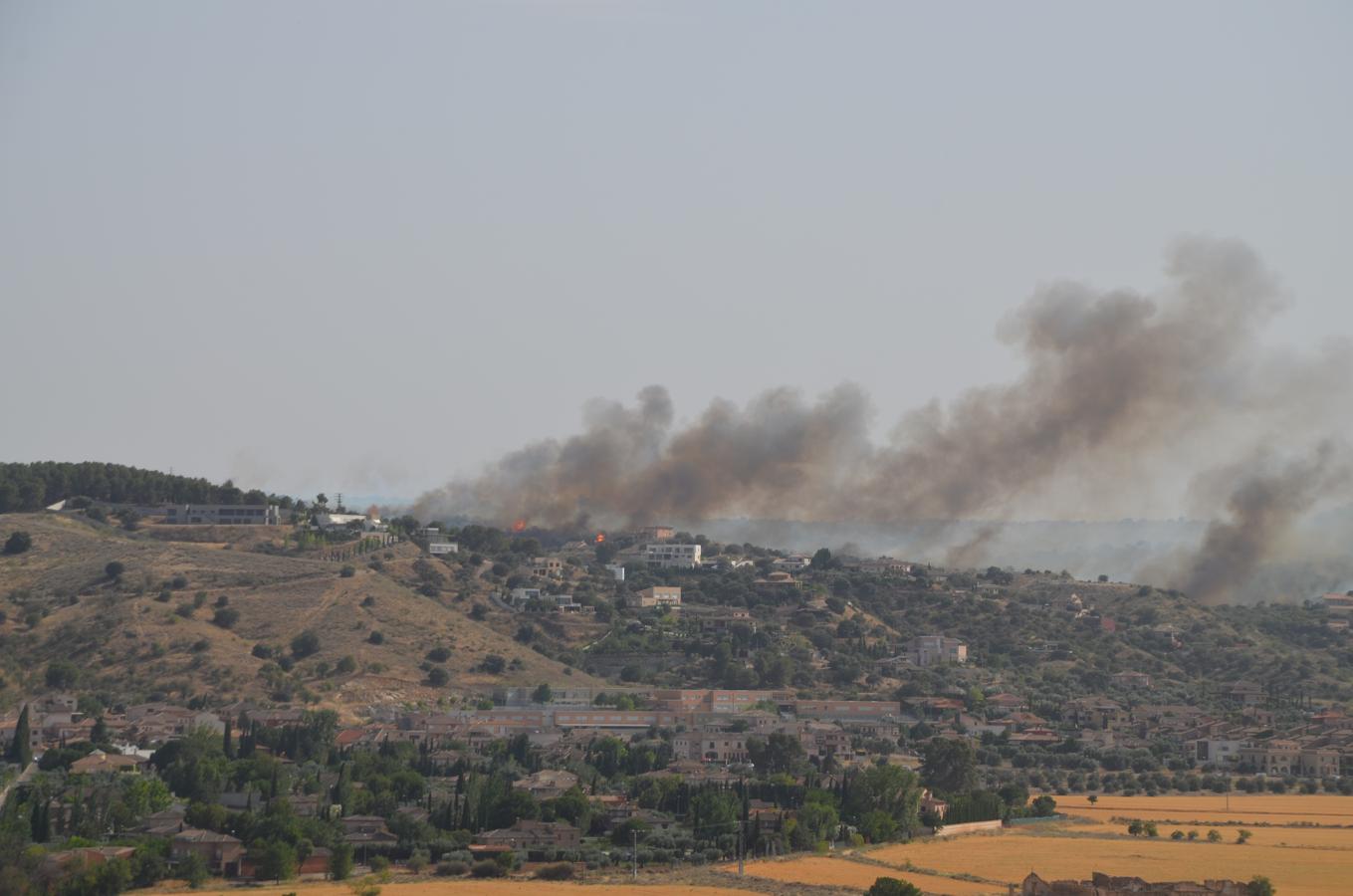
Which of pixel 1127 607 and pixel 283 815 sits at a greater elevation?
pixel 1127 607

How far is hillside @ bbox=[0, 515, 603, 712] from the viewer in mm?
118000

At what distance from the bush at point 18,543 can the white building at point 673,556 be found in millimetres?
55829

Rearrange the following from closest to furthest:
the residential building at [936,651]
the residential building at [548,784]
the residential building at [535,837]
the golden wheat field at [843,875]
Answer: the golden wheat field at [843,875]
the residential building at [535,837]
the residential building at [548,784]
the residential building at [936,651]

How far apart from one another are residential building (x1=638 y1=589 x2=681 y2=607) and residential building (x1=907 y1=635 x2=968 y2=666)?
777 inches

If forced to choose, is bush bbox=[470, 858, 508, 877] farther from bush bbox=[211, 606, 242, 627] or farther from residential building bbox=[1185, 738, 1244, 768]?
residential building bbox=[1185, 738, 1244, 768]

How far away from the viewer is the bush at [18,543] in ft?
444

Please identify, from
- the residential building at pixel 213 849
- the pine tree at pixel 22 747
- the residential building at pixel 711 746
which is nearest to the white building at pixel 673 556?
the residential building at pixel 711 746

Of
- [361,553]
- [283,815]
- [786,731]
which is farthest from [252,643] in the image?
[283,815]

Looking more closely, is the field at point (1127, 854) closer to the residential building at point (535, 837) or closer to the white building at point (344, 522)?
the residential building at point (535, 837)

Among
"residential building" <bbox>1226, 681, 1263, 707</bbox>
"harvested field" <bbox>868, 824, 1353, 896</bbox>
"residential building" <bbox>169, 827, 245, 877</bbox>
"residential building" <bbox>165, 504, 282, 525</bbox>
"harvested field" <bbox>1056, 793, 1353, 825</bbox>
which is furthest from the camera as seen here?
"residential building" <bbox>165, 504, 282, 525</bbox>

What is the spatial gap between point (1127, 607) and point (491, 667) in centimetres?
5880

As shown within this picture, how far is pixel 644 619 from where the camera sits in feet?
488

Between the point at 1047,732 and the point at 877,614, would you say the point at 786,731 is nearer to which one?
the point at 1047,732

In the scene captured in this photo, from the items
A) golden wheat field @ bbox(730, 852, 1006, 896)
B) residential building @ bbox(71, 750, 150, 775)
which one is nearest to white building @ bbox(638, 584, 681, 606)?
residential building @ bbox(71, 750, 150, 775)
